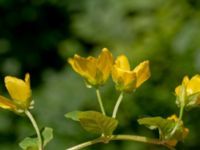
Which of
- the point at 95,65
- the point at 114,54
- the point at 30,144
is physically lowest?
the point at 114,54

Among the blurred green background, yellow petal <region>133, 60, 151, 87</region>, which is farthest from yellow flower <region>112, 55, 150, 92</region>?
the blurred green background

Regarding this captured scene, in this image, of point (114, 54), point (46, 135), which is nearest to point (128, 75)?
point (46, 135)

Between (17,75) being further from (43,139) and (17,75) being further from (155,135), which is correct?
(43,139)

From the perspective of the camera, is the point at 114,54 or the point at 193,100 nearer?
the point at 193,100

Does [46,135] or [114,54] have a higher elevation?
[46,135]

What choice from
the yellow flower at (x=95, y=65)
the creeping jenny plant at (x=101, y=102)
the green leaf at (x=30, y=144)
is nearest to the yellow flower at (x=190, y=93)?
the creeping jenny plant at (x=101, y=102)

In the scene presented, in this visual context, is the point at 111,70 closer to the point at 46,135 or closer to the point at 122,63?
the point at 122,63
